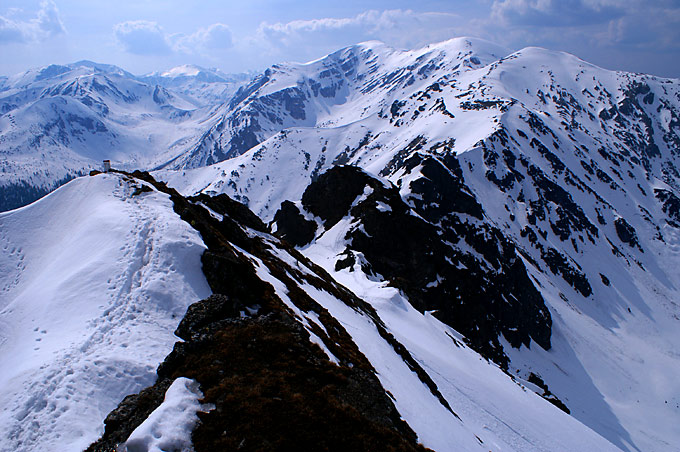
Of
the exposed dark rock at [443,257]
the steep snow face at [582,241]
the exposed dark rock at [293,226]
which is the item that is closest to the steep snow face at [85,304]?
the exposed dark rock at [443,257]

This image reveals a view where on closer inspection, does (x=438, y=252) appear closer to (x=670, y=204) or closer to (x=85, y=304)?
(x=85, y=304)

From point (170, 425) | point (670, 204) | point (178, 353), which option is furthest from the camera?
point (670, 204)

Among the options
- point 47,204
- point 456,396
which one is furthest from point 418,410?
point 47,204

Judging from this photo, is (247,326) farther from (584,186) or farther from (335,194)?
(584,186)

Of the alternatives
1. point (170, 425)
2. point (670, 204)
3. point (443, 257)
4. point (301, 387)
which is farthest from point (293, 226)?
point (670, 204)

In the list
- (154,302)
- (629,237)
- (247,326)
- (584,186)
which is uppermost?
(584,186)

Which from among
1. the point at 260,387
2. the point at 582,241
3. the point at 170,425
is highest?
the point at 582,241

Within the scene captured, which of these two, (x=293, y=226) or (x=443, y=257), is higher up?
(x=443, y=257)
